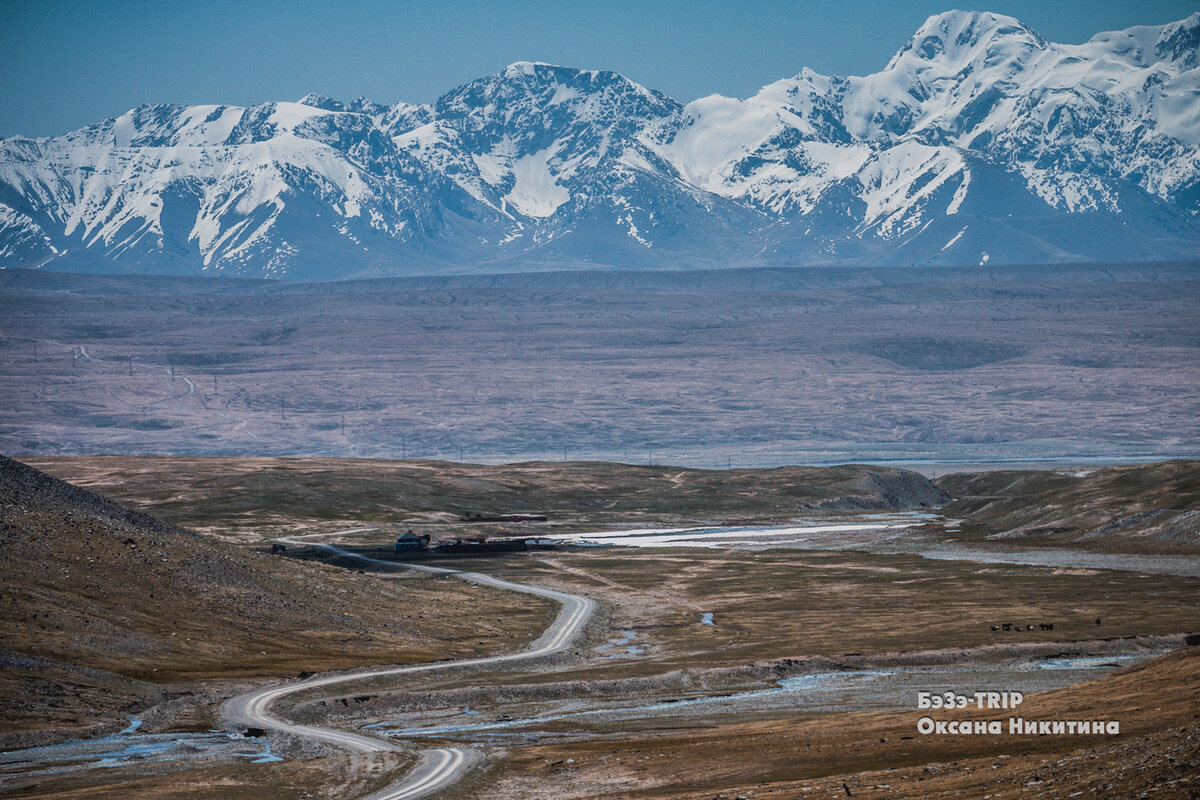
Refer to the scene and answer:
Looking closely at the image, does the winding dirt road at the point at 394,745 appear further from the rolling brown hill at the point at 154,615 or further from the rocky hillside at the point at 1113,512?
the rocky hillside at the point at 1113,512

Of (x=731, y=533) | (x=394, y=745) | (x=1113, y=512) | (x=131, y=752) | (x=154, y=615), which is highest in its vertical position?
(x=154, y=615)

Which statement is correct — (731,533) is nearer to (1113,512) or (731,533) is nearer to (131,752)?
(1113,512)

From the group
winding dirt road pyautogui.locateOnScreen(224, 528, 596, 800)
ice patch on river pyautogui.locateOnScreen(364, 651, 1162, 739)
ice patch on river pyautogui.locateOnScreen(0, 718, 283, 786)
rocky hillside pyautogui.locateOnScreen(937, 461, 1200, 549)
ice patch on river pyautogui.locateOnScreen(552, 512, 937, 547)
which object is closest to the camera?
winding dirt road pyautogui.locateOnScreen(224, 528, 596, 800)

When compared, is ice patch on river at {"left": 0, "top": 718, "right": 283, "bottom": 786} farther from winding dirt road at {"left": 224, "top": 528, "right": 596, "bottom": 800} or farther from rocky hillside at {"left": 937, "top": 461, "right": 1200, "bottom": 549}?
rocky hillside at {"left": 937, "top": 461, "right": 1200, "bottom": 549}

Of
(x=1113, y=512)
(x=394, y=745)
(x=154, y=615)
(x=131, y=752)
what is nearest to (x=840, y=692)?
(x=394, y=745)

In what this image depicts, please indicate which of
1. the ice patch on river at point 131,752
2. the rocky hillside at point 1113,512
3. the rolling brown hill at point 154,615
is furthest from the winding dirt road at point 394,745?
the rocky hillside at point 1113,512

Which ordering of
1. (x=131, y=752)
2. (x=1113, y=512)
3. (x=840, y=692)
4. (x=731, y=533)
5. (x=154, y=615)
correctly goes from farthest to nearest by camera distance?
(x=731, y=533)
(x=1113, y=512)
(x=154, y=615)
(x=840, y=692)
(x=131, y=752)

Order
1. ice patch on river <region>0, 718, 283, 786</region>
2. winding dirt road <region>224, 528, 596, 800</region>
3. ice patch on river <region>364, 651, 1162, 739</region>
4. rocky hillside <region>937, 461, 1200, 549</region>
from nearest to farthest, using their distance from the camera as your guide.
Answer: winding dirt road <region>224, 528, 596, 800</region>
ice patch on river <region>0, 718, 283, 786</region>
ice patch on river <region>364, 651, 1162, 739</region>
rocky hillside <region>937, 461, 1200, 549</region>

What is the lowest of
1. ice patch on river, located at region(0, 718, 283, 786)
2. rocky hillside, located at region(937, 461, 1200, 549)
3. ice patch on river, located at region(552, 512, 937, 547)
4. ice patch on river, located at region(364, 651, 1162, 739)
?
ice patch on river, located at region(552, 512, 937, 547)

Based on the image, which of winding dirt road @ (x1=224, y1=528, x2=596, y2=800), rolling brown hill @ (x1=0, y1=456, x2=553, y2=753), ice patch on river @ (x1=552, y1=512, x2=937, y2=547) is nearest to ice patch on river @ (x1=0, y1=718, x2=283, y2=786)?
rolling brown hill @ (x1=0, y1=456, x2=553, y2=753)
